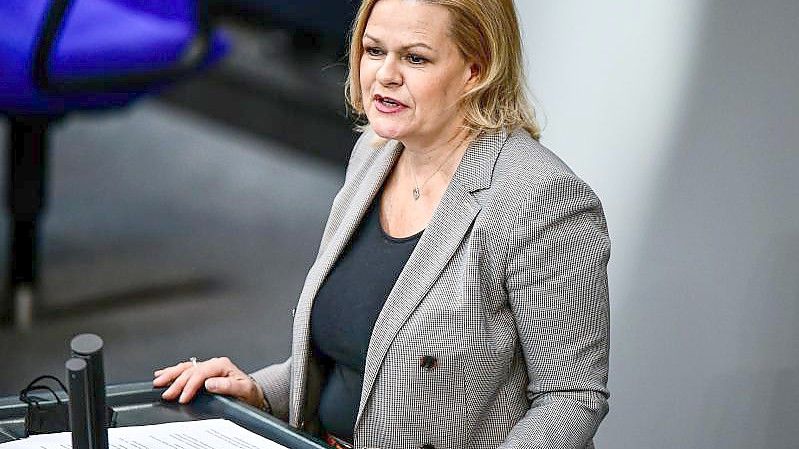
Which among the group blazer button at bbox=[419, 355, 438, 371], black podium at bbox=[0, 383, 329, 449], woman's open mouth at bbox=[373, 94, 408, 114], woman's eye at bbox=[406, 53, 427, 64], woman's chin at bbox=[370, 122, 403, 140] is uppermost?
woman's eye at bbox=[406, 53, 427, 64]

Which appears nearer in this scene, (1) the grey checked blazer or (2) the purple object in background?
(1) the grey checked blazer

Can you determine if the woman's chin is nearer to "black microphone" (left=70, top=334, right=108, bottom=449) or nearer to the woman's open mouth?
the woman's open mouth

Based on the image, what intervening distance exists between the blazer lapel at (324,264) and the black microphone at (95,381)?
0.58m

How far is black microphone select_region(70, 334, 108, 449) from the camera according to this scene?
1562 mm

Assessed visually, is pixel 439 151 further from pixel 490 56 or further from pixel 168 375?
pixel 168 375

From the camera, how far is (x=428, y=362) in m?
2.01

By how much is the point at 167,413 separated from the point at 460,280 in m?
0.44

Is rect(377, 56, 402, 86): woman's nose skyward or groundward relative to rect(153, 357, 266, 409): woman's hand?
skyward

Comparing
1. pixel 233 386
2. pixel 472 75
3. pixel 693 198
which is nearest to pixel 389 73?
pixel 472 75

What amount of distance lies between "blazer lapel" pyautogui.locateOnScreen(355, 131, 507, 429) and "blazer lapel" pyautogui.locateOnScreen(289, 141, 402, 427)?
5.7 inches

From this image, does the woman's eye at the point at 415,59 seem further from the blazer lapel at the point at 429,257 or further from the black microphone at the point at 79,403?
the black microphone at the point at 79,403

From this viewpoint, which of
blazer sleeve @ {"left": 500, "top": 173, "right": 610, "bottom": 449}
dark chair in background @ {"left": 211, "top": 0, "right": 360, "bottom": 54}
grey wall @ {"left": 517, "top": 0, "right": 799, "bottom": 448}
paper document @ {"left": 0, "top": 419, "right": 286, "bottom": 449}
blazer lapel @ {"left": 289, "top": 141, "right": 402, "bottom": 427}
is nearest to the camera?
paper document @ {"left": 0, "top": 419, "right": 286, "bottom": 449}

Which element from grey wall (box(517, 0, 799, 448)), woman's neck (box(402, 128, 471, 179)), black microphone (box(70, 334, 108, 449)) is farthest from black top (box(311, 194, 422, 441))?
grey wall (box(517, 0, 799, 448))

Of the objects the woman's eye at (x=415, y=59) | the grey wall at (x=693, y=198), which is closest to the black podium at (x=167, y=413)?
the woman's eye at (x=415, y=59)
